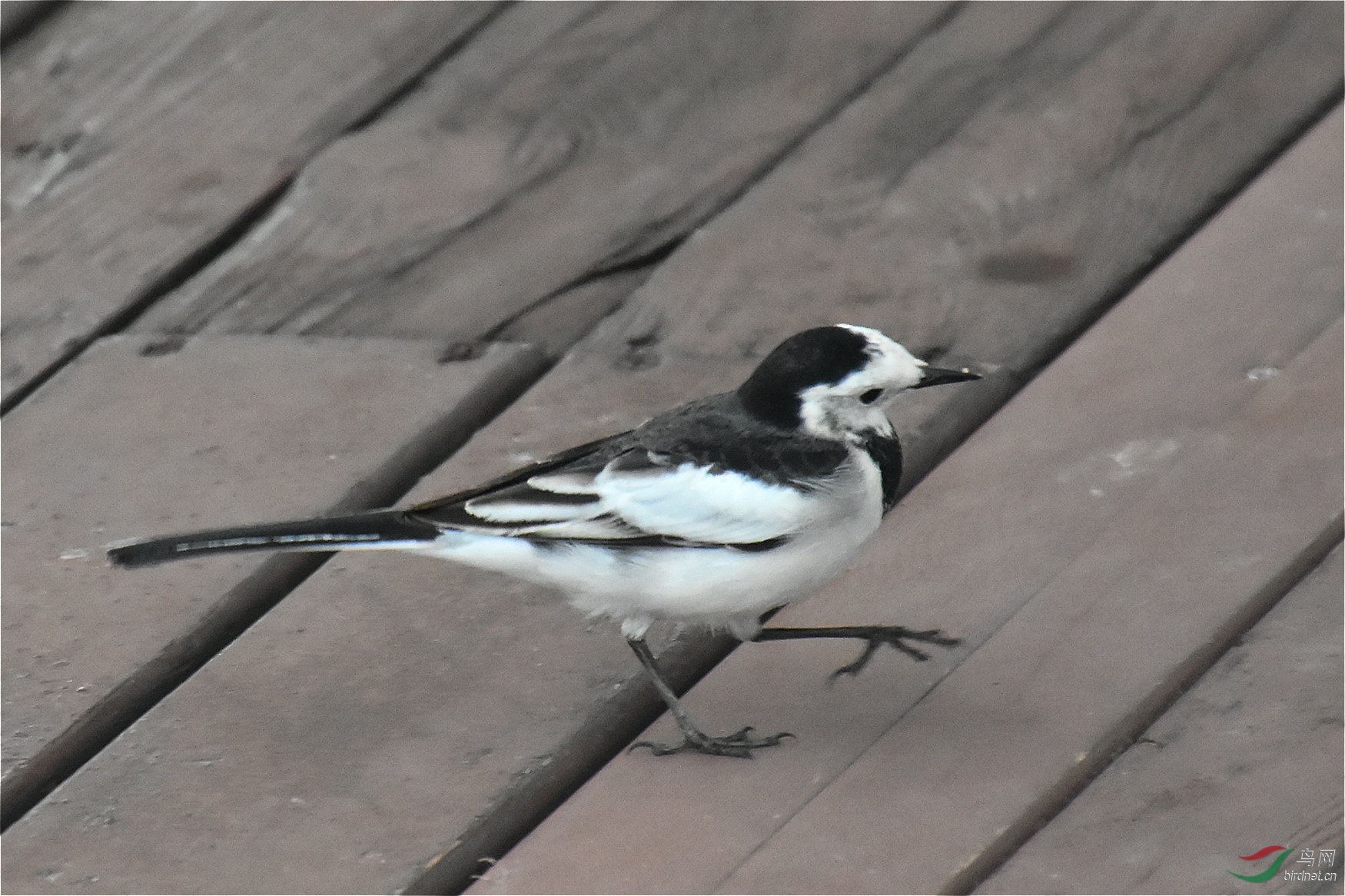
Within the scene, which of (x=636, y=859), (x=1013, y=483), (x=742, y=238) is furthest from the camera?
(x=742, y=238)

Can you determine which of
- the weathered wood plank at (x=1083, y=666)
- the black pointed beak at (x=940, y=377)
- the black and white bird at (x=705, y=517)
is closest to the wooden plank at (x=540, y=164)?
the black and white bird at (x=705, y=517)

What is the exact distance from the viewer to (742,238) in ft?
12.3

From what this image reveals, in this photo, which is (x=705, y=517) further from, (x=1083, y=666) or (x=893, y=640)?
(x=1083, y=666)

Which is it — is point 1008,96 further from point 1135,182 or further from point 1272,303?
point 1272,303

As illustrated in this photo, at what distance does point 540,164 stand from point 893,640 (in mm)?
1577

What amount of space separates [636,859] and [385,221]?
1813 millimetres

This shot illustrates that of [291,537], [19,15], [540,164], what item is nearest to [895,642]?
[291,537]

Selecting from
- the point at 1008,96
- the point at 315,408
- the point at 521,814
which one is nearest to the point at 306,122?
the point at 315,408

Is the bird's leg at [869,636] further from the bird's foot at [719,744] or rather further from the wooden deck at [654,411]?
the bird's foot at [719,744]

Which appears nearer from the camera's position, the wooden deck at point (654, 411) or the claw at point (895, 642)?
the wooden deck at point (654, 411)

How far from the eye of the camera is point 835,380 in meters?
2.86

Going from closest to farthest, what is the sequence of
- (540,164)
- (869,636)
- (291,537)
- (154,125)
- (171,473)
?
1. (291,537)
2. (869,636)
3. (171,473)
4. (540,164)
5. (154,125)

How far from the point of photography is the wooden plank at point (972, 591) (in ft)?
8.05

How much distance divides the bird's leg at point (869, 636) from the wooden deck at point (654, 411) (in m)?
0.04
